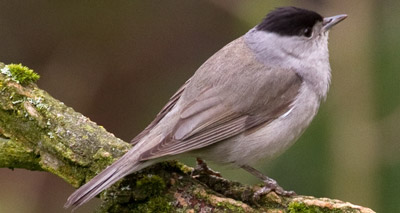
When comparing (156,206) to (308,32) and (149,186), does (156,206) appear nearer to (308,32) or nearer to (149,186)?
(149,186)

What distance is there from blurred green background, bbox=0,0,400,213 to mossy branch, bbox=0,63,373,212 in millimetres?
1794

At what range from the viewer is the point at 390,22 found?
6.98 metres

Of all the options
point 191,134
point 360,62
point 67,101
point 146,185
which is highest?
point 67,101

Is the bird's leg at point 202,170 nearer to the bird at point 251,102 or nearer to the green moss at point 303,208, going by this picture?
the bird at point 251,102

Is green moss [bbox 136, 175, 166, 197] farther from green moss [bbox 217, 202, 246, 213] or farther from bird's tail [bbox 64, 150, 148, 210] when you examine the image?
green moss [bbox 217, 202, 246, 213]

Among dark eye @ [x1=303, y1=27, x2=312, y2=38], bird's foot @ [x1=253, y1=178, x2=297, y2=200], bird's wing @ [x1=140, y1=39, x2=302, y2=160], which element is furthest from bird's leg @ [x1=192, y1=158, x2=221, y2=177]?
dark eye @ [x1=303, y1=27, x2=312, y2=38]

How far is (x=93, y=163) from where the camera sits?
4938 millimetres

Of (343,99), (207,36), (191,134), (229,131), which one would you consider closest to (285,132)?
(229,131)

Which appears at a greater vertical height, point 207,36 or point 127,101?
point 207,36

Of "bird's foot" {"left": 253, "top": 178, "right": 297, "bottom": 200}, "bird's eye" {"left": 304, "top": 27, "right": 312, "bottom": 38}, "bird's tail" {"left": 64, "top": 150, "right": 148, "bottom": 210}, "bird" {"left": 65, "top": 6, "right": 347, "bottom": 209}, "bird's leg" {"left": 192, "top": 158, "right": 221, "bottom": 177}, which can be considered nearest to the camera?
"bird's tail" {"left": 64, "top": 150, "right": 148, "bottom": 210}

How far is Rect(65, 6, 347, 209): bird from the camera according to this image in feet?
16.7

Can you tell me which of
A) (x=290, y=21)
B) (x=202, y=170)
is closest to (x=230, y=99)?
(x=202, y=170)

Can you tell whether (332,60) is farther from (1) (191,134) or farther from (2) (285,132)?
(1) (191,134)

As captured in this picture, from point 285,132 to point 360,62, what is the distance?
6.57 ft
